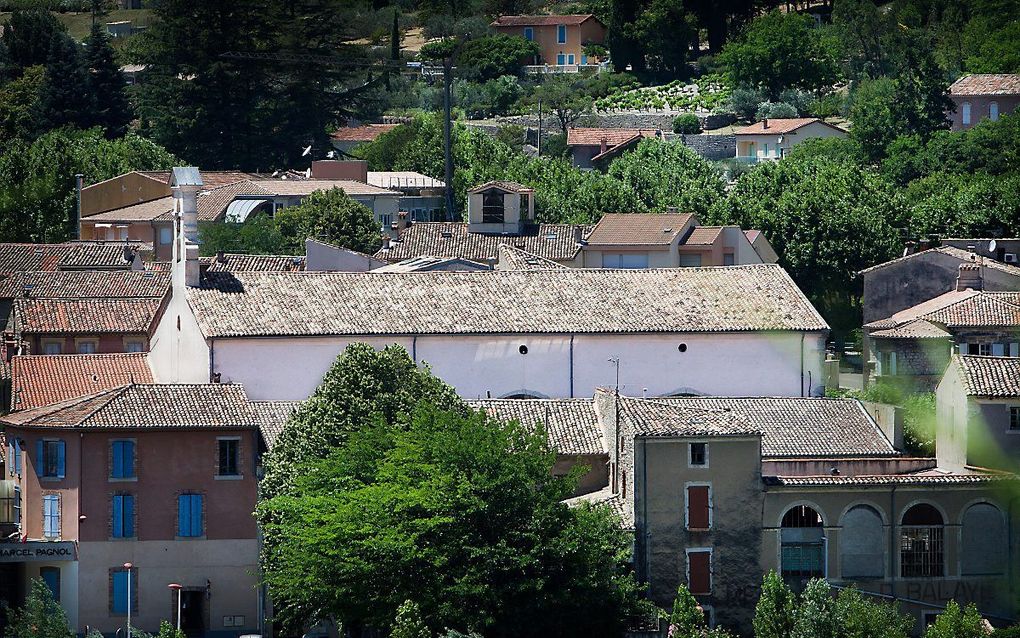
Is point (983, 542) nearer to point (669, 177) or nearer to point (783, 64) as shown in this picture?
point (669, 177)

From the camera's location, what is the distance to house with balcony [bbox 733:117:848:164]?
112375mm

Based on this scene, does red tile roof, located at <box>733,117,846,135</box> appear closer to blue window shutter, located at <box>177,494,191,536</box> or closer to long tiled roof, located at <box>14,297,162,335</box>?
long tiled roof, located at <box>14,297,162,335</box>

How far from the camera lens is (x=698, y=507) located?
44656mm

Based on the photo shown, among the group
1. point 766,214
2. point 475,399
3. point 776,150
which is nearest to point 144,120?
point 776,150

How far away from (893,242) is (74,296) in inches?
1029

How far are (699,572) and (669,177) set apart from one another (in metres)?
48.7

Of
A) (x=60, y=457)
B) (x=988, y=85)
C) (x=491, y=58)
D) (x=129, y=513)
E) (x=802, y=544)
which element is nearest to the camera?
(x=802, y=544)

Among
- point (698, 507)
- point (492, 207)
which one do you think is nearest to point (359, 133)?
point (492, 207)

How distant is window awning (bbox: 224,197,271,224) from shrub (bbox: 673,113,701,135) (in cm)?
3295

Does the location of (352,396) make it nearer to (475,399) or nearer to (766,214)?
(475,399)

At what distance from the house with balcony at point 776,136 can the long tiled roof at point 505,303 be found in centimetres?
5261

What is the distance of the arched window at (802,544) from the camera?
44.8 metres

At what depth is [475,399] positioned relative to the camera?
5416 centimetres

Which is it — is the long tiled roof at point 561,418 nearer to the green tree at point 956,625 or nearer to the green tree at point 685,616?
the green tree at point 685,616
